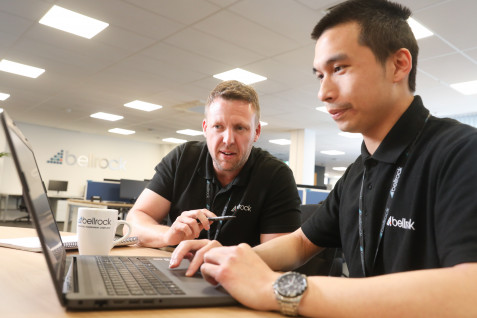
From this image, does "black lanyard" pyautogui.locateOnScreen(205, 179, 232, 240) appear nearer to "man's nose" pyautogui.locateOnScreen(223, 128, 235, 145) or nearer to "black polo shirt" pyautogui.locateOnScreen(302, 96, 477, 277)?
"man's nose" pyautogui.locateOnScreen(223, 128, 235, 145)

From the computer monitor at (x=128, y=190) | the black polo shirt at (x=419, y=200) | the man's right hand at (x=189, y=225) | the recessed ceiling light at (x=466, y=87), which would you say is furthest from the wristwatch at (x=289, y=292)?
the computer monitor at (x=128, y=190)

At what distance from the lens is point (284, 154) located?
1330 cm

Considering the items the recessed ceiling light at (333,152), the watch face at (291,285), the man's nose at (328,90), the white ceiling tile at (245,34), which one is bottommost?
the watch face at (291,285)

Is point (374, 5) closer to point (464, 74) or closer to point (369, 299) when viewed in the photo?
point (369, 299)

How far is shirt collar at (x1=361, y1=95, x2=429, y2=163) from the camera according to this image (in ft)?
3.03

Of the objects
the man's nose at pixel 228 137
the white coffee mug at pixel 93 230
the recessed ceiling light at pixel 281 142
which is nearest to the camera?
the white coffee mug at pixel 93 230

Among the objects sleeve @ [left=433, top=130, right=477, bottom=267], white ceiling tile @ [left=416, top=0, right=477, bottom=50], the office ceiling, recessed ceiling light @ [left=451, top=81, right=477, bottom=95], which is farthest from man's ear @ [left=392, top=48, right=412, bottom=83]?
recessed ceiling light @ [left=451, top=81, right=477, bottom=95]

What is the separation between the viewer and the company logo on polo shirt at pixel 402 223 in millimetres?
840

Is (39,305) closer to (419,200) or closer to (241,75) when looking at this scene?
(419,200)

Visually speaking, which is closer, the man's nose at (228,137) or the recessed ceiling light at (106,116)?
the man's nose at (228,137)

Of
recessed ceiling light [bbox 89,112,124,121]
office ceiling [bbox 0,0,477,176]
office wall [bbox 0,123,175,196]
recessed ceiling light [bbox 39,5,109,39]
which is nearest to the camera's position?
office ceiling [bbox 0,0,477,176]

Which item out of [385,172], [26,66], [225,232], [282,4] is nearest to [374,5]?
[385,172]

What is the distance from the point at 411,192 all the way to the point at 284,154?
12.5m

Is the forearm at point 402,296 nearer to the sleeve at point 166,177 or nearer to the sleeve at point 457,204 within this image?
the sleeve at point 457,204
